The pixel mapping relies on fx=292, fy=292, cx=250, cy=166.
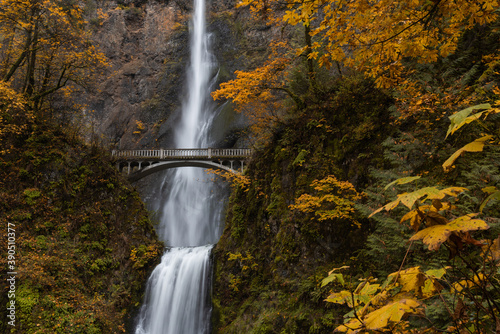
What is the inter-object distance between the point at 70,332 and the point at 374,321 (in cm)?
1005

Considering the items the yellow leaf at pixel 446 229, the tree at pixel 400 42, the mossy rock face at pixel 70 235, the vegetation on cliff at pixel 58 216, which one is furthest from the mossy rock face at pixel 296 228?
the yellow leaf at pixel 446 229

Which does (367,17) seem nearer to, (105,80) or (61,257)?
(61,257)

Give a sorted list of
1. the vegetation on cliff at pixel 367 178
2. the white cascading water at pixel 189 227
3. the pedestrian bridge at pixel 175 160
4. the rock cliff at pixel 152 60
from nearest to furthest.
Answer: the vegetation on cliff at pixel 367 178 → the white cascading water at pixel 189 227 → the pedestrian bridge at pixel 175 160 → the rock cliff at pixel 152 60

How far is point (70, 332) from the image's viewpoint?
8383mm

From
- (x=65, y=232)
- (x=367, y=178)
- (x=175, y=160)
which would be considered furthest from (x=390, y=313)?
(x=175, y=160)

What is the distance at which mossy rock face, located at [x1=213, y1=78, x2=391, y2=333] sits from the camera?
6566 millimetres

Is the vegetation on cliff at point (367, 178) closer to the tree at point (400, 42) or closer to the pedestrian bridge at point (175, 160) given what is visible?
the tree at point (400, 42)

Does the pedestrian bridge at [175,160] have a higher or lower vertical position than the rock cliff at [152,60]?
lower

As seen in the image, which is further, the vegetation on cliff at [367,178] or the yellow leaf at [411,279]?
the vegetation on cliff at [367,178]

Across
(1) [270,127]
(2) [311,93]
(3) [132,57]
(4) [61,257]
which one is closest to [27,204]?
(4) [61,257]

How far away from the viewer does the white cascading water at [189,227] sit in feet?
37.8

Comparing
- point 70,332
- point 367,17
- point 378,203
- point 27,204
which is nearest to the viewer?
point 367,17

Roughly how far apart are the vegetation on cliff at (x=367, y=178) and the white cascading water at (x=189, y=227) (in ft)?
4.88

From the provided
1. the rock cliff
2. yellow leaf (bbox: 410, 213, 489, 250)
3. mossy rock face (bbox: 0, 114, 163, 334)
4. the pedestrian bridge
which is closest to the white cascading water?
mossy rock face (bbox: 0, 114, 163, 334)
